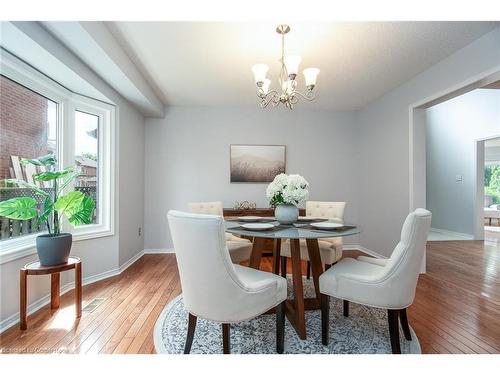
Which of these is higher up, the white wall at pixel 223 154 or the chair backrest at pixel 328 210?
the white wall at pixel 223 154

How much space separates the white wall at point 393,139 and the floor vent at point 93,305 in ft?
12.1

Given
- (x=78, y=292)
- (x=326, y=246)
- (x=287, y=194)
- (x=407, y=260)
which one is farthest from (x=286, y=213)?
Answer: (x=78, y=292)

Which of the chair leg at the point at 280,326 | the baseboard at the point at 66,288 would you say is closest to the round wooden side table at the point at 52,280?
the baseboard at the point at 66,288

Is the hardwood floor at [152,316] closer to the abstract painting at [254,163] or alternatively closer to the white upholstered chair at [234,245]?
the white upholstered chair at [234,245]

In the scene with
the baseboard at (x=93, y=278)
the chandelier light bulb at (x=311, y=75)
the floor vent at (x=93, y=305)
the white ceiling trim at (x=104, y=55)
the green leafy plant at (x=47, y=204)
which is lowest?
the floor vent at (x=93, y=305)

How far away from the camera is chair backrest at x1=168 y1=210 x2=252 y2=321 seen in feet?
4.25

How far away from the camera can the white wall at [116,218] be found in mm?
1934

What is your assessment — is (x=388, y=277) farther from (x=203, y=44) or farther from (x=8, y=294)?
(x=8, y=294)

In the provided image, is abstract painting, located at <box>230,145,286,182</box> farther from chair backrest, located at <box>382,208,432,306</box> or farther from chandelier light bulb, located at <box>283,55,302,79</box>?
chair backrest, located at <box>382,208,432,306</box>

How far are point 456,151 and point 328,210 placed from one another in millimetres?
4703

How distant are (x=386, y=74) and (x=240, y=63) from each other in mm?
1836

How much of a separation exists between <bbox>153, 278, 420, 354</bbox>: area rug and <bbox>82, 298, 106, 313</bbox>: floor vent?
672mm

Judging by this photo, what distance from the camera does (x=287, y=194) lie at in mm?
2074
